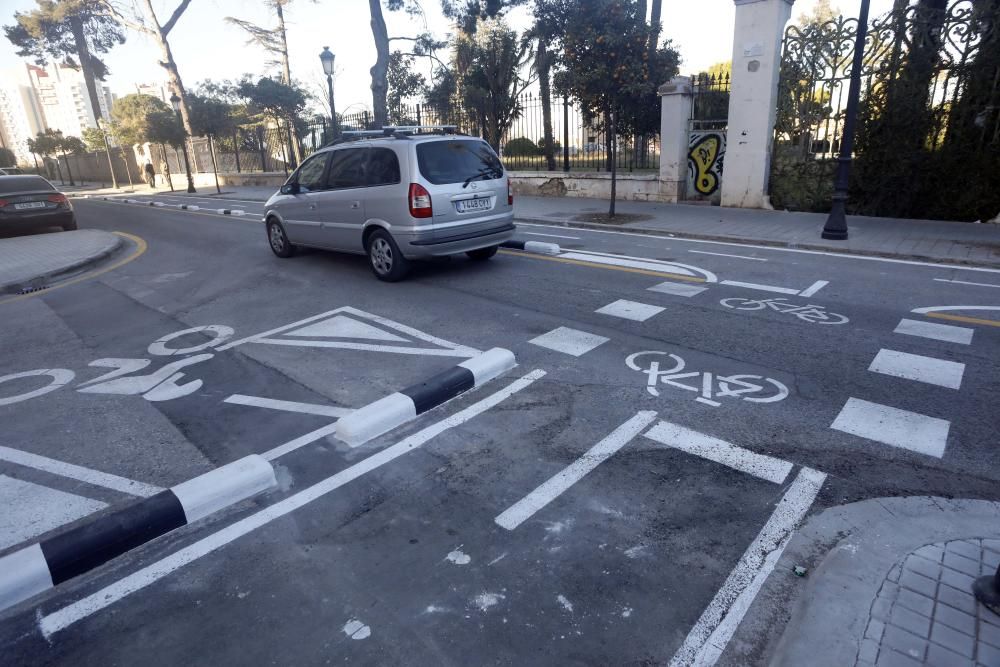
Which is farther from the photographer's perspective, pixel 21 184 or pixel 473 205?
pixel 21 184

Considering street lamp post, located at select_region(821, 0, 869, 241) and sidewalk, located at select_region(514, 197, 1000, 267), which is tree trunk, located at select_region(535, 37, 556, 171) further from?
street lamp post, located at select_region(821, 0, 869, 241)

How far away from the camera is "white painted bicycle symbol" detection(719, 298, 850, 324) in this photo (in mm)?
6496

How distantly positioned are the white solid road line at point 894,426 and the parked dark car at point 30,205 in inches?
749

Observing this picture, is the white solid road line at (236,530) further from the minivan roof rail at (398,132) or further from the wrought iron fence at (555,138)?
the wrought iron fence at (555,138)

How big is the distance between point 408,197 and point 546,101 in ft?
42.2

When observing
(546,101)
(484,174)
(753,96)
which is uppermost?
(546,101)

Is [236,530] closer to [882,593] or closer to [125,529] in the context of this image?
[125,529]

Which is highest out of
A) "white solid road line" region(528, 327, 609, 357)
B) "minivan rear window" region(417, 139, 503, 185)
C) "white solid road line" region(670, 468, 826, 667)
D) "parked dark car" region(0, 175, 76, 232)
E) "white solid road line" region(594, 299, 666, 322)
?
"minivan rear window" region(417, 139, 503, 185)

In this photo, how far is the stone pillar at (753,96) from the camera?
13.9 m

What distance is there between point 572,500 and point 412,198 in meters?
5.61

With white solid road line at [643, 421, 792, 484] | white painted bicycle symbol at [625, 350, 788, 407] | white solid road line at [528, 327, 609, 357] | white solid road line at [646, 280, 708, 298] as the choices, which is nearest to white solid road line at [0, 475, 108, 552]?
white solid road line at [643, 421, 792, 484]

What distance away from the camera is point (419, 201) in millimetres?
8109

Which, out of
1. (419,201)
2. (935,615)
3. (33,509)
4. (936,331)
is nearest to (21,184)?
(419,201)

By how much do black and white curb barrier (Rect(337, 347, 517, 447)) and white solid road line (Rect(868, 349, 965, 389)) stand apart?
125 inches
